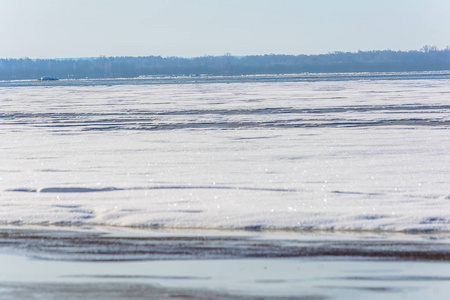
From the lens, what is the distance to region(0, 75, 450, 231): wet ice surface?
7777 millimetres

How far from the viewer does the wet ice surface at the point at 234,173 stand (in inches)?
306

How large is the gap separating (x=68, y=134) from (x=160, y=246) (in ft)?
37.0

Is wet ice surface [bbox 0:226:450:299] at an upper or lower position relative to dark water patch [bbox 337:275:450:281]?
lower

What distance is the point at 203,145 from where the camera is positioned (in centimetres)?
1429

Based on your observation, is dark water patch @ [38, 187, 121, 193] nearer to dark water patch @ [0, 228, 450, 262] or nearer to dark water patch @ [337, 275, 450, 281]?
dark water patch @ [0, 228, 450, 262]

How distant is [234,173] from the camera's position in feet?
34.4

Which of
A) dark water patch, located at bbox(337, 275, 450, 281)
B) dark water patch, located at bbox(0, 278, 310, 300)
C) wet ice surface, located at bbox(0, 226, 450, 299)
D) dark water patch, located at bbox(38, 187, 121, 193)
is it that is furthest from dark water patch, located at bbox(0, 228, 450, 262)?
dark water patch, located at bbox(38, 187, 121, 193)

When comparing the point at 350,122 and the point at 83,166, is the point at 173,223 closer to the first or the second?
the point at 83,166

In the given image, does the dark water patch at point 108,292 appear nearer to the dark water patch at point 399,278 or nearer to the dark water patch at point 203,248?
the dark water patch at point 399,278

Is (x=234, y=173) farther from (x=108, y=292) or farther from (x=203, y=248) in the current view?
(x=108, y=292)

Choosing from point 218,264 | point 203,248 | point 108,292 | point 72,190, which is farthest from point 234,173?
point 108,292

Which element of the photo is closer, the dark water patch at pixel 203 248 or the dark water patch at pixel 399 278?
the dark water patch at pixel 399 278

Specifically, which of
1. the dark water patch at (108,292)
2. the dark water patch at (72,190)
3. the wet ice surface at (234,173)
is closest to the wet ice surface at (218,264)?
the dark water patch at (108,292)

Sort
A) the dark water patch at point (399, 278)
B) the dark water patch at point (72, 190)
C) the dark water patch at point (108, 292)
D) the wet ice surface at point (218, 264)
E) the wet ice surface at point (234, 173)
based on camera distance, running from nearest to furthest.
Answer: the dark water patch at point (108, 292), the wet ice surface at point (218, 264), the dark water patch at point (399, 278), the wet ice surface at point (234, 173), the dark water patch at point (72, 190)
